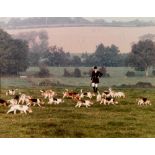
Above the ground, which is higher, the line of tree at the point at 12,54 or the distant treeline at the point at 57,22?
the distant treeline at the point at 57,22

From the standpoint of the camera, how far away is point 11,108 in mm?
9281

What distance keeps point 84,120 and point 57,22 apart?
4.62 ft

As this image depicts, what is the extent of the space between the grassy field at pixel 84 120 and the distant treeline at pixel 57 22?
35.3 inches

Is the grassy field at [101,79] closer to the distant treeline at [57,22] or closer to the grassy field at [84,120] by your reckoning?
the grassy field at [84,120]

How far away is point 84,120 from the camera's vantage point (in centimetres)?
923

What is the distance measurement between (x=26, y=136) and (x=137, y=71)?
1.78 meters

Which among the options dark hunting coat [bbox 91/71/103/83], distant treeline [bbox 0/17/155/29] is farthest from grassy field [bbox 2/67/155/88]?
distant treeline [bbox 0/17/155/29]

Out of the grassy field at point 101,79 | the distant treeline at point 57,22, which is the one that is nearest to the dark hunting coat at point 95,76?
the grassy field at point 101,79

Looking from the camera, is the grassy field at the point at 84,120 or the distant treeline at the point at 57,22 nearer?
the grassy field at the point at 84,120

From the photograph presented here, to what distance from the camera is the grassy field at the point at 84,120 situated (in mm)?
9148

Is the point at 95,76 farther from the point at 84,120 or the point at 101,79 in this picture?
the point at 84,120
